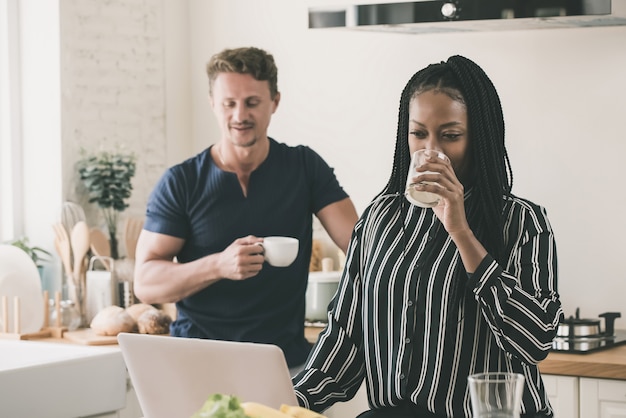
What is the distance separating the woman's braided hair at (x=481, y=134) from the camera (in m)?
1.82

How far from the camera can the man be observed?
2.60 meters

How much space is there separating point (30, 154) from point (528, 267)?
259cm

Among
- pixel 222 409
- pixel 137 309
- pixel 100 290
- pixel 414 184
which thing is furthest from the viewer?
pixel 100 290

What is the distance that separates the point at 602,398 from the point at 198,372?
5.76 feet

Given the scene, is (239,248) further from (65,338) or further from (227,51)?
(65,338)

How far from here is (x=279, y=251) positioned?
2.38m

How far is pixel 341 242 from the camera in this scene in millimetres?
2705

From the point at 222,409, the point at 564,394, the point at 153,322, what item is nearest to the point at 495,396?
the point at 222,409

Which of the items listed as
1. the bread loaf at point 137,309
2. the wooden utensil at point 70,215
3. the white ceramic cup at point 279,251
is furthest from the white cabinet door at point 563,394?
the wooden utensil at point 70,215

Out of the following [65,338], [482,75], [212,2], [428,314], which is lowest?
[65,338]

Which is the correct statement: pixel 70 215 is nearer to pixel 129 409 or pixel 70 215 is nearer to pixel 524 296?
pixel 129 409

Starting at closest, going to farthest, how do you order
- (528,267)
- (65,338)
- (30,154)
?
(528,267), (65,338), (30,154)

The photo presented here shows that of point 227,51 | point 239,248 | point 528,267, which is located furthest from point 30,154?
point 528,267

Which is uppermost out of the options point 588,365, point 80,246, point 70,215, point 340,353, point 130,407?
point 70,215
